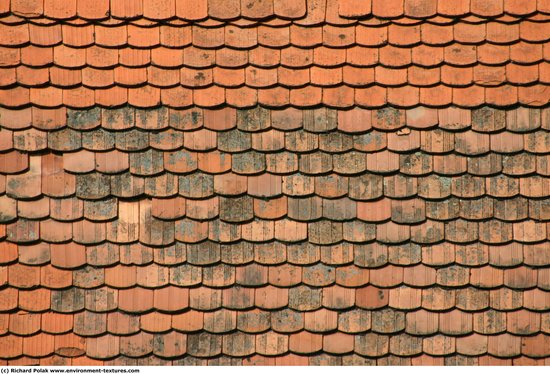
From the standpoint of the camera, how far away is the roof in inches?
174

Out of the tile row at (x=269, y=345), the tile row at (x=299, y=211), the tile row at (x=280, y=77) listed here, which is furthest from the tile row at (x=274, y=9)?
the tile row at (x=269, y=345)

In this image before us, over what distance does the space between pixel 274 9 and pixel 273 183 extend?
1.01 metres

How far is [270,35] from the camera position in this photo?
451cm

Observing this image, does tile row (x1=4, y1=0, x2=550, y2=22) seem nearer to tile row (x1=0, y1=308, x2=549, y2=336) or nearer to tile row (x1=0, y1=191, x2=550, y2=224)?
tile row (x1=0, y1=191, x2=550, y2=224)

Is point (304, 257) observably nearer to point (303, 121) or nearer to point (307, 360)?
point (307, 360)

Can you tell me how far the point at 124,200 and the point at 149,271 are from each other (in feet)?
1.41

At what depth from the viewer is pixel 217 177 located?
14.6 ft

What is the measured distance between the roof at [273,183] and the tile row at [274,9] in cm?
1

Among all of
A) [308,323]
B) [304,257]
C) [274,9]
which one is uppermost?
[274,9]

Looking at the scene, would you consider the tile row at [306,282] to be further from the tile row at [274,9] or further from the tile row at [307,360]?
the tile row at [274,9]

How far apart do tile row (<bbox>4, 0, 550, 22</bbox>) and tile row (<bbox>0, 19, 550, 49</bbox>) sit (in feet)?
0.18

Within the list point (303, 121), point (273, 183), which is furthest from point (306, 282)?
point (303, 121)

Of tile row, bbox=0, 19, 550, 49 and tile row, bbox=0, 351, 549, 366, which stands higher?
tile row, bbox=0, 19, 550, 49

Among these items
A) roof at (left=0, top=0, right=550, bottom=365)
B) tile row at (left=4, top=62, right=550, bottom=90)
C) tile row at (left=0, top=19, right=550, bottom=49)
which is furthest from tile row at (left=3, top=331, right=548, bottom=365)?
tile row at (left=0, top=19, right=550, bottom=49)
